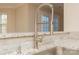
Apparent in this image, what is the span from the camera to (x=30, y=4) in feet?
4.53

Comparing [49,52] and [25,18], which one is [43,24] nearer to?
[25,18]

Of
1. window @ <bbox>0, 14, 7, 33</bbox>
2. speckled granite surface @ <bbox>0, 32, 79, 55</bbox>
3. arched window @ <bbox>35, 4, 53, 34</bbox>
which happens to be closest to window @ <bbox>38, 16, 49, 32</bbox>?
arched window @ <bbox>35, 4, 53, 34</bbox>

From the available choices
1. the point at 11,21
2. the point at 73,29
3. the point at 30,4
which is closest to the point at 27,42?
the point at 11,21

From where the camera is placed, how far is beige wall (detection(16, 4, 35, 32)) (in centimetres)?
136

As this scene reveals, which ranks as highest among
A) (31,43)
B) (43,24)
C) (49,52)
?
(43,24)

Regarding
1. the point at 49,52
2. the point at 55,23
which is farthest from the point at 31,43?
the point at 55,23

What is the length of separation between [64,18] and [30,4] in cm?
40

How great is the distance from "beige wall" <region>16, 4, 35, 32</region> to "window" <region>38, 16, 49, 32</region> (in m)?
0.09

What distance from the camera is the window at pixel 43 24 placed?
4.54 feet

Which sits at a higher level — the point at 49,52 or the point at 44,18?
the point at 44,18

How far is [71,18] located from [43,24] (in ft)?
1.02

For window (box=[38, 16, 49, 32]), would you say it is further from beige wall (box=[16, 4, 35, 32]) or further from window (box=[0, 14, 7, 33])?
window (box=[0, 14, 7, 33])

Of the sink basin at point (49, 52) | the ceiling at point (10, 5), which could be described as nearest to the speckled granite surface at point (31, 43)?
the sink basin at point (49, 52)

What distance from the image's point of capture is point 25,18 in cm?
137
